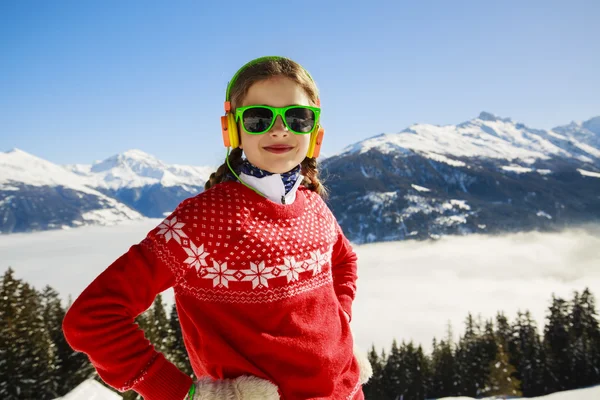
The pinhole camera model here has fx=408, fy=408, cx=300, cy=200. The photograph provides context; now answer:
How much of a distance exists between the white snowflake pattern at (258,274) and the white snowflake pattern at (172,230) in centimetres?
42

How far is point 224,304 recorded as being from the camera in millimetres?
2385

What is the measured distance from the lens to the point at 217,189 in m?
2.60

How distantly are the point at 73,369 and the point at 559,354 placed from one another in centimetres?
5569

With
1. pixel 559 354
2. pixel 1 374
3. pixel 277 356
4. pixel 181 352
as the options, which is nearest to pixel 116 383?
pixel 277 356

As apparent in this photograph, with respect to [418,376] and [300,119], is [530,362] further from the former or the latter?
[300,119]

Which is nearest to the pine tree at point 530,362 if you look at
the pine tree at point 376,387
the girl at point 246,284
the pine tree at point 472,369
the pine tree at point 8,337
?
the pine tree at point 472,369

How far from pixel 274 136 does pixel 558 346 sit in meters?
64.8

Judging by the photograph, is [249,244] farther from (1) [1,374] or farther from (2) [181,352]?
(2) [181,352]

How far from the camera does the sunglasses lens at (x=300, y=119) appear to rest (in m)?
2.69

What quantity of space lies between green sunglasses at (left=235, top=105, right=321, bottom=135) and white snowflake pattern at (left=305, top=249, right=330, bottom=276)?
83 centimetres

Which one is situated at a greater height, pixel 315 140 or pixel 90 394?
pixel 315 140

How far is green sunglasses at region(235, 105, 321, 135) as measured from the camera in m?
2.64

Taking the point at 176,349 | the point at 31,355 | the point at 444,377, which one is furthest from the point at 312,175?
the point at 444,377

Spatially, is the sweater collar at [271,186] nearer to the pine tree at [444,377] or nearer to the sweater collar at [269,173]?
the sweater collar at [269,173]
